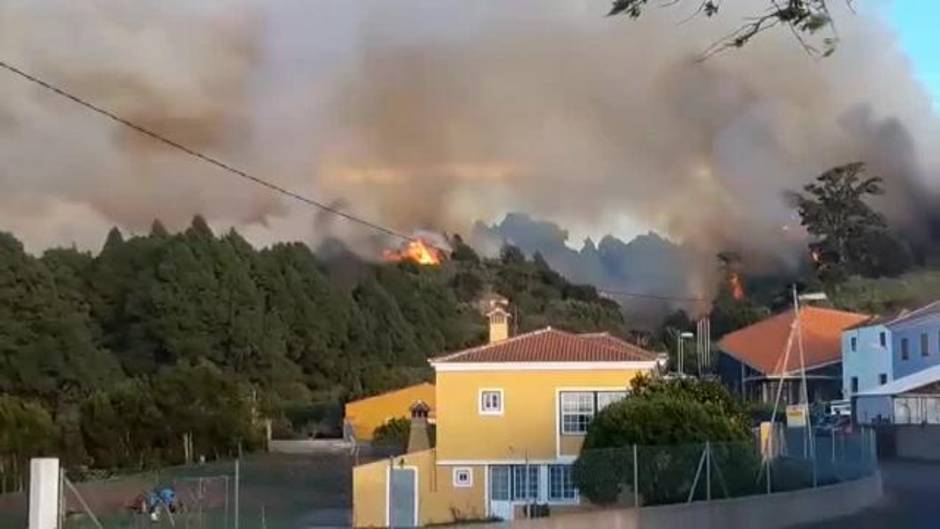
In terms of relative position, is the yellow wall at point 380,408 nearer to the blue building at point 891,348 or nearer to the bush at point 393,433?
the bush at point 393,433

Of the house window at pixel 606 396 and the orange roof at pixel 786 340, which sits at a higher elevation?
the orange roof at pixel 786 340

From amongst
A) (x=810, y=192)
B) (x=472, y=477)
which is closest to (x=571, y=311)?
(x=810, y=192)

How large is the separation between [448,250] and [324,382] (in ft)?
53.9

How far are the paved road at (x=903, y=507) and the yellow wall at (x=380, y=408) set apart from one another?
3933 cm

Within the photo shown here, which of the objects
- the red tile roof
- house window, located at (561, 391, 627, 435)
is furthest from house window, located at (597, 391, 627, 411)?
the red tile roof

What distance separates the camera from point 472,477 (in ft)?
A: 156

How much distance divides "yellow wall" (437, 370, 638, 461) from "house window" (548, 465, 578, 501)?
3.44 ft

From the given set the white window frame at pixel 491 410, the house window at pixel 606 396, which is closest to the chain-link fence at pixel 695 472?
the house window at pixel 606 396

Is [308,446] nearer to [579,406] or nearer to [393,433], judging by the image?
[393,433]

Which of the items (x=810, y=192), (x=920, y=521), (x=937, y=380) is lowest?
(x=920, y=521)

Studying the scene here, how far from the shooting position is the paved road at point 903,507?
28047 millimetres

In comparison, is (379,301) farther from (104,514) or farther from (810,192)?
(104,514)

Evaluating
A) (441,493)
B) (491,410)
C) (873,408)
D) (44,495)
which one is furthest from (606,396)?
(44,495)

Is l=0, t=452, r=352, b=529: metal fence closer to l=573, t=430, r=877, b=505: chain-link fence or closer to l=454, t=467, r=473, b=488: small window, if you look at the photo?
l=454, t=467, r=473, b=488: small window
